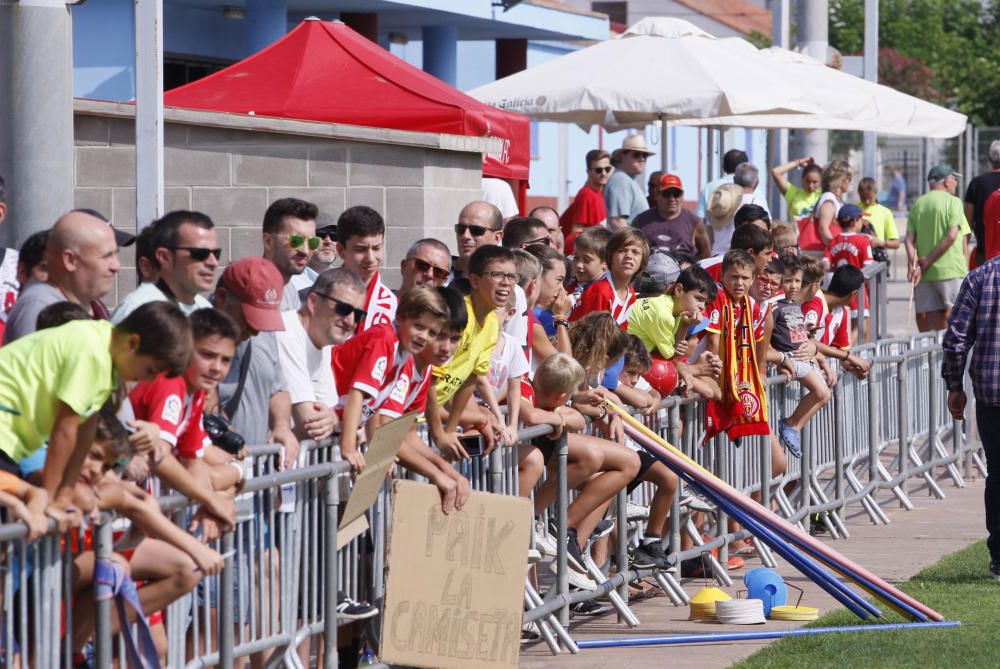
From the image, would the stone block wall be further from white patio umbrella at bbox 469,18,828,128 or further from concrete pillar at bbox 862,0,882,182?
concrete pillar at bbox 862,0,882,182

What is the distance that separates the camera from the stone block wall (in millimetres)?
11078

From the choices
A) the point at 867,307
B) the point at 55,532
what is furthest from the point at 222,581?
the point at 867,307

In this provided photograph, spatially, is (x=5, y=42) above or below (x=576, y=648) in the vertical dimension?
above

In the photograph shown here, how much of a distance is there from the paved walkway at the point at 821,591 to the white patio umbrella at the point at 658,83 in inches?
129

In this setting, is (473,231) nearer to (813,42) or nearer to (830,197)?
(830,197)

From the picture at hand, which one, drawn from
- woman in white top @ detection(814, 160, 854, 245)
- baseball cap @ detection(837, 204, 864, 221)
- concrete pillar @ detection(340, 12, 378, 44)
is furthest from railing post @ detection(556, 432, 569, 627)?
concrete pillar @ detection(340, 12, 378, 44)

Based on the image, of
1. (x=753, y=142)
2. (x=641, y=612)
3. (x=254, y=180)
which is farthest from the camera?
(x=753, y=142)

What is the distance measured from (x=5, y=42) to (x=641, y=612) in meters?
4.28

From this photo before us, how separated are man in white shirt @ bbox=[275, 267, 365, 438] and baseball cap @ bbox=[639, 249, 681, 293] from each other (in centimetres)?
316

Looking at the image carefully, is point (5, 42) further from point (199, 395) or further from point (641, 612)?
point (641, 612)

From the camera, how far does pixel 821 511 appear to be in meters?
11.4

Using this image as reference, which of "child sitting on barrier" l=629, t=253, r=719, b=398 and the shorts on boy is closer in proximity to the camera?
"child sitting on barrier" l=629, t=253, r=719, b=398

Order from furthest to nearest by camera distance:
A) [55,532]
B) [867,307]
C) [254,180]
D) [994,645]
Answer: [867,307] → [254,180] → [994,645] → [55,532]

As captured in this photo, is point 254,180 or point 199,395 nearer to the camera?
point 199,395
